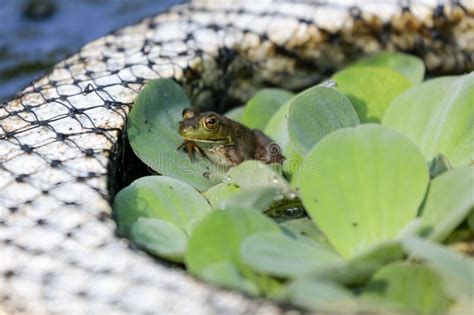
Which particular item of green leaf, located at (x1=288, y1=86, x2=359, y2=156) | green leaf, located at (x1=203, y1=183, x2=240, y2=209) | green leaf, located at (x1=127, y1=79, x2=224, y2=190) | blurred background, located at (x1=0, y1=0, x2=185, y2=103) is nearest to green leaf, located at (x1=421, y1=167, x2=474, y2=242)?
green leaf, located at (x1=288, y1=86, x2=359, y2=156)

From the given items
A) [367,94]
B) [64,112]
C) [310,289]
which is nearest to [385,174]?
[310,289]

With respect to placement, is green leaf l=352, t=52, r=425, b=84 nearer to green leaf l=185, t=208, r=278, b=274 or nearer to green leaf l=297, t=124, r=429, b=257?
green leaf l=297, t=124, r=429, b=257

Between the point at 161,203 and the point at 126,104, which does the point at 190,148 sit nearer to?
the point at 126,104

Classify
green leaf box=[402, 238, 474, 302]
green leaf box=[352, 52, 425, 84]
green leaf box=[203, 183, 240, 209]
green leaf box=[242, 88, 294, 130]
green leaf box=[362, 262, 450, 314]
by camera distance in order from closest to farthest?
green leaf box=[402, 238, 474, 302] → green leaf box=[362, 262, 450, 314] → green leaf box=[203, 183, 240, 209] → green leaf box=[242, 88, 294, 130] → green leaf box=[352, 52, 425, 84]

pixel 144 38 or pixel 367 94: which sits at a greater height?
pixel 144 38

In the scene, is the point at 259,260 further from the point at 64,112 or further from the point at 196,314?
the point at 64,112

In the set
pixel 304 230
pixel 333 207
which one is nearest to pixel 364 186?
pixel 333 207
